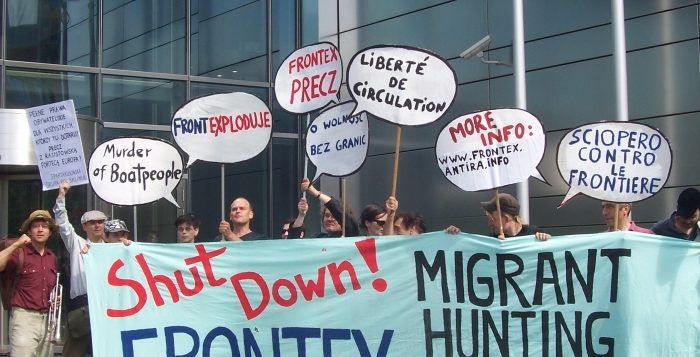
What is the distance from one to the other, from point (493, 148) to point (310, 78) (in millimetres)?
1834

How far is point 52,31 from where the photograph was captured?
12.9m

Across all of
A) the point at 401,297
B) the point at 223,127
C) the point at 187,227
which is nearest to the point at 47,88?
the point at 223,127

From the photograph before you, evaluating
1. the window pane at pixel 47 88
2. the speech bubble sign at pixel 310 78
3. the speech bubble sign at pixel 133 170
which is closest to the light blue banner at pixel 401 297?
the speech bubble sign at pixel 133 170

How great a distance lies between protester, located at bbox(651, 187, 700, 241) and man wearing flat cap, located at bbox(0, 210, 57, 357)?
4.53m

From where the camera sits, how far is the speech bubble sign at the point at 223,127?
7441mm

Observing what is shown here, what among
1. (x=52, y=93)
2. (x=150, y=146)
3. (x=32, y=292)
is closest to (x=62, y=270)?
(x=32, y=292)

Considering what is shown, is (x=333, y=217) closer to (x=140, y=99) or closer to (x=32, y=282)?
(x=32, y=282)

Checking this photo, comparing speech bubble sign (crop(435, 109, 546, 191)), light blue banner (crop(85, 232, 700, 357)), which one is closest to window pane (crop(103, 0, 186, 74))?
light blue banner (crop(85, 232, 700, 357))

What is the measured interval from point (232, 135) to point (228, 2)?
7.58 m

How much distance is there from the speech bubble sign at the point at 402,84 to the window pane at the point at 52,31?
7.39 metres

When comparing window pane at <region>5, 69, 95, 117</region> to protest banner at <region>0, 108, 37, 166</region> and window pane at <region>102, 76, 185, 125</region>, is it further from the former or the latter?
protest banner at <region>0, 108, 37, 166</region>

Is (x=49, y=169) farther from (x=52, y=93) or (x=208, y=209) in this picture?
(x=208, y=209)

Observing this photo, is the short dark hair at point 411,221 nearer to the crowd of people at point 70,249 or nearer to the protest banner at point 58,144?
the crowd of people at point 70,249

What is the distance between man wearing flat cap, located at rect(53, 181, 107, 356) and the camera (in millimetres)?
7266
